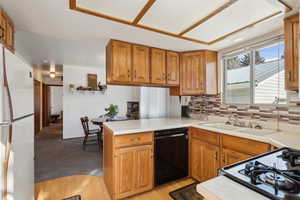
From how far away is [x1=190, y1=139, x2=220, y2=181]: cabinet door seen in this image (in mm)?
1940

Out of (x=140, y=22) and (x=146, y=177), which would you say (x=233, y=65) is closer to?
(x=140, y=22)

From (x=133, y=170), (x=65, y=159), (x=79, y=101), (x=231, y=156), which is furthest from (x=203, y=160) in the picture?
(x=79, y=101)

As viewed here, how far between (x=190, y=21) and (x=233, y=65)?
136cm

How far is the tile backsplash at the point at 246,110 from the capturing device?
1760mm

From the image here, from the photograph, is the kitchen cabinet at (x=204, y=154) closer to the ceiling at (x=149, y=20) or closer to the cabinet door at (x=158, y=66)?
the cabinet door at (x=158, y=66)

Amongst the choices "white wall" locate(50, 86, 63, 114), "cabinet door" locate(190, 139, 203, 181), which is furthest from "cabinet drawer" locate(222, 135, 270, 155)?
"white wall" locate(50, 86, 63, 114)

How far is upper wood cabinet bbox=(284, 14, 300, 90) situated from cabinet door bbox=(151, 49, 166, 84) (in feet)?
5.32

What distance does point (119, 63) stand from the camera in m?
2.19

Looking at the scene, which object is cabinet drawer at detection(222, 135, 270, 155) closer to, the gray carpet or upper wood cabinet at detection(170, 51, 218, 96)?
upper wood cabinet at detection(170, 51, 218, 96)

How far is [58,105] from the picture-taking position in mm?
9023

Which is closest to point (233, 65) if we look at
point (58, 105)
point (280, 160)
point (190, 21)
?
point (190, 21)

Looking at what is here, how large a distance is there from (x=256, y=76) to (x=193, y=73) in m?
0.98

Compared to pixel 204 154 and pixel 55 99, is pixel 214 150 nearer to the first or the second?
pixel 204 154

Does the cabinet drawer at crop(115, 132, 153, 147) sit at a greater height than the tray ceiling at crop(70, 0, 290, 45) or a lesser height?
lesser
